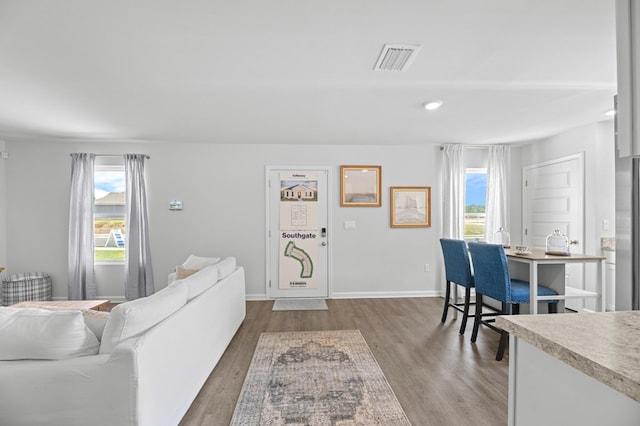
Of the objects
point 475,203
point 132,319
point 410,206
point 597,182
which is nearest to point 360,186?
point 410,206

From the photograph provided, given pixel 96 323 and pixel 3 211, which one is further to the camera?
pixel 3 211

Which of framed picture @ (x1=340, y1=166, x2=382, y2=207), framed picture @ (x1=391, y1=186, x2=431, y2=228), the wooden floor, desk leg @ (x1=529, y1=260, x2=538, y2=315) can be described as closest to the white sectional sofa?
the wooden floor

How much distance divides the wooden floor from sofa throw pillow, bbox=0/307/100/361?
90 cm

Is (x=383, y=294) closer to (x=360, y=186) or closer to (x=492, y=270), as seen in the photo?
(x=360, y=186)

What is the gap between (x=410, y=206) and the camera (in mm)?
5012

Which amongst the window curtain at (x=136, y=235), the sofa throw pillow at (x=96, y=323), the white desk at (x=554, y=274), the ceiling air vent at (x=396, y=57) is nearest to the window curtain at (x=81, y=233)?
the window curtain at (x=136, y=235)

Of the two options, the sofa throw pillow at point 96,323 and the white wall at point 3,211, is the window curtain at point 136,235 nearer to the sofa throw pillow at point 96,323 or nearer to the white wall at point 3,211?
the white wall at point 3,211

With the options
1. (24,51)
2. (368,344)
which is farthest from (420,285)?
(24,51)

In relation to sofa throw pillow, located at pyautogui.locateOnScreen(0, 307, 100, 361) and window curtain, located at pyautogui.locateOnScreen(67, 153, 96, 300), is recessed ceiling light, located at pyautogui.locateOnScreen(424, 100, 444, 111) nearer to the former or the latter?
sofa throw pillow, located at pyautogui.locateOnScreen(0, 307, 100, 361)

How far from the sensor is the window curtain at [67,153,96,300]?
177 inches

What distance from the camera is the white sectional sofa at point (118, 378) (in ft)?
4.60

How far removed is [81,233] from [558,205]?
6854mm

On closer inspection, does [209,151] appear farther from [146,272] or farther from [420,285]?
[420,285]

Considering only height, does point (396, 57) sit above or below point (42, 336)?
above
